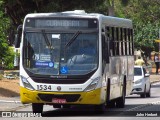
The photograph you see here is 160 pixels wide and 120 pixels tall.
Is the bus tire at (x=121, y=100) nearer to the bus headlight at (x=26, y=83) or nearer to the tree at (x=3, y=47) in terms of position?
the bus headlight at (x=26, y=83)

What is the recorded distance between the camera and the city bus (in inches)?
747

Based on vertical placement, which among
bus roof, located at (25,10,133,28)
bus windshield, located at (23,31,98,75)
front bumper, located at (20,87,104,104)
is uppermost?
bus roof, located at (25,10,133,28)

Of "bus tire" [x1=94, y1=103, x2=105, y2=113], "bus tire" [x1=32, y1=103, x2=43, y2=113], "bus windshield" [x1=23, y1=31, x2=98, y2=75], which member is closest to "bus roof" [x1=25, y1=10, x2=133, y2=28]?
"bus windshield" [x1=23, y1=31, x2=98, y2=75]

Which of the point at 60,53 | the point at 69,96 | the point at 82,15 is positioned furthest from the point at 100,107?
the point at 82,15

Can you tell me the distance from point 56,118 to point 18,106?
5836mm

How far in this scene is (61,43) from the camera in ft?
63.5

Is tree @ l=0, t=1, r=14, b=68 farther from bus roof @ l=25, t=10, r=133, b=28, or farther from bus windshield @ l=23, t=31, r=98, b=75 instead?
bus windshield @ l=23, t=31, r=98, b=75

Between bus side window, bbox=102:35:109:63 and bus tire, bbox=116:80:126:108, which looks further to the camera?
bus tire, bbox=116:80:126:108

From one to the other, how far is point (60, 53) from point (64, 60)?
0.24 m

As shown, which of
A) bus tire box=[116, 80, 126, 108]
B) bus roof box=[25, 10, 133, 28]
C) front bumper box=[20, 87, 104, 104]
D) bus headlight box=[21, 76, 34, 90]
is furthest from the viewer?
bus tire box=[116, 80, 126, 108]

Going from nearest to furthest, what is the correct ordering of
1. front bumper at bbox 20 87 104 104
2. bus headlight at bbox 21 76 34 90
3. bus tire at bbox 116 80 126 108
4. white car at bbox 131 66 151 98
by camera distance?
front bumper at bbox 20 87 104 104 → bus headlight at bbox 21 76 34 90 → bus tire at bbox 116 80 126 108 → white car at bbox 131 66 151 98

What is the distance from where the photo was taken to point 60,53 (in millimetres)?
19266

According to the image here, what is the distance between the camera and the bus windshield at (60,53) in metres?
19.2

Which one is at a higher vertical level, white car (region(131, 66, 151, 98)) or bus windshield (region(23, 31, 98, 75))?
bus windshield (region(23, 31, 98, 75))
